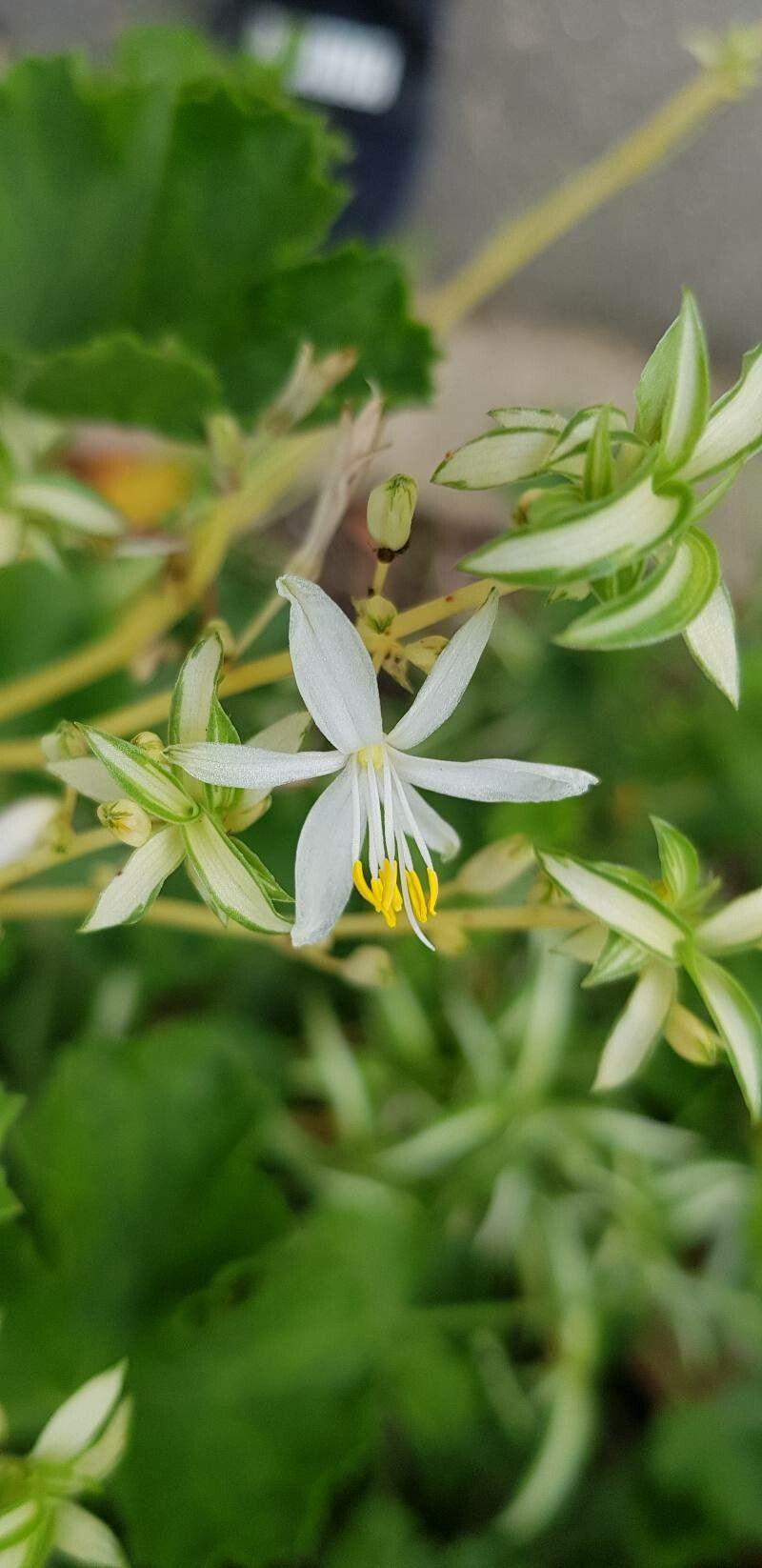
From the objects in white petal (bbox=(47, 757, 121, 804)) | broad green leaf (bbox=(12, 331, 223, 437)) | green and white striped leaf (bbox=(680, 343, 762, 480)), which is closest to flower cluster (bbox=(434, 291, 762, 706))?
green and white striped leaf (bbox=(680, 343, 762, 480))

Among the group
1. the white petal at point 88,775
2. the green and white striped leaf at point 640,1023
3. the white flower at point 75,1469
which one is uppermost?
the white petal at point 88,775

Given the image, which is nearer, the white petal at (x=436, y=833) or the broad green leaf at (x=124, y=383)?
the white petal at (x=436, y=833)

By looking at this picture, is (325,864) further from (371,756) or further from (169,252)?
(169,252)

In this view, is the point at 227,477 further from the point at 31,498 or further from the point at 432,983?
the point at 432,983

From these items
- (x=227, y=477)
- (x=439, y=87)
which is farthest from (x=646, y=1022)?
(x=439, y=87)

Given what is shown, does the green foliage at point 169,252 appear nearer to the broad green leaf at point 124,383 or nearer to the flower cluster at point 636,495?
the broad green leaf at point 124,383

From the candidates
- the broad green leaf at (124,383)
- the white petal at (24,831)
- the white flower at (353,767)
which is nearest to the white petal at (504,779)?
the white flower at (353,767)
